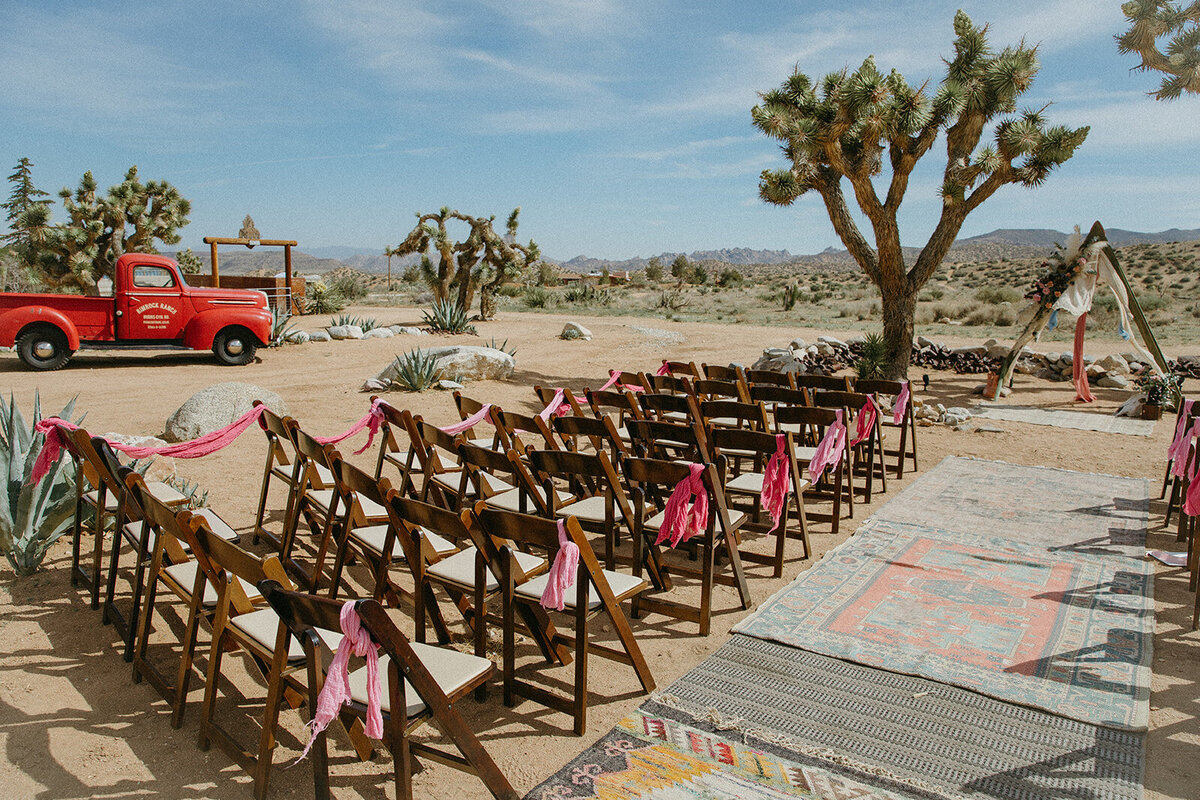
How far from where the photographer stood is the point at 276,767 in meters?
2.83

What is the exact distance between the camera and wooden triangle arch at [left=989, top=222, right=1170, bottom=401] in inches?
449

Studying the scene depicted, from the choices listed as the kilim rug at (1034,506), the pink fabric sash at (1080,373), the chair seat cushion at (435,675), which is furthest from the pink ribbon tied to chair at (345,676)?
the pink fabric sash at (1080,373)

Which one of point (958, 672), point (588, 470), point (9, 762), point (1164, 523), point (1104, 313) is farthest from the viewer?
point (1104, 313)

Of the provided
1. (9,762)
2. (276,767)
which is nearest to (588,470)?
(276,767)

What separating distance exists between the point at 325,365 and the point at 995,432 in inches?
426

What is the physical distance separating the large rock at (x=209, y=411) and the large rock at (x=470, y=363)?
3418 mm

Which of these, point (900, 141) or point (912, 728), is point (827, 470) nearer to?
point (912, 728)

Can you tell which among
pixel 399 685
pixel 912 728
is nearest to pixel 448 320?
pixel 912 728

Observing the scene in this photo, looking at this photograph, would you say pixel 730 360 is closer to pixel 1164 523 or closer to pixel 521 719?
pixel 1164 523

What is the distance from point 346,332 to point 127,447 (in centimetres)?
1379

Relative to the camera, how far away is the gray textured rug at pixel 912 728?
2807 mm

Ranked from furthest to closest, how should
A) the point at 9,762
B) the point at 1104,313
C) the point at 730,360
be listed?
the point at 1104,313
the point at 730,360
the point at 9,762

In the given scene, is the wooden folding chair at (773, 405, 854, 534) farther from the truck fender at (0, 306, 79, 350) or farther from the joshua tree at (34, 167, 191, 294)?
the joshua tree at (34, 167, 191, 294)

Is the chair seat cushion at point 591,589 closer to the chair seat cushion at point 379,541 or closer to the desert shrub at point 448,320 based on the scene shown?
the chair seat cushion at point 379,541
